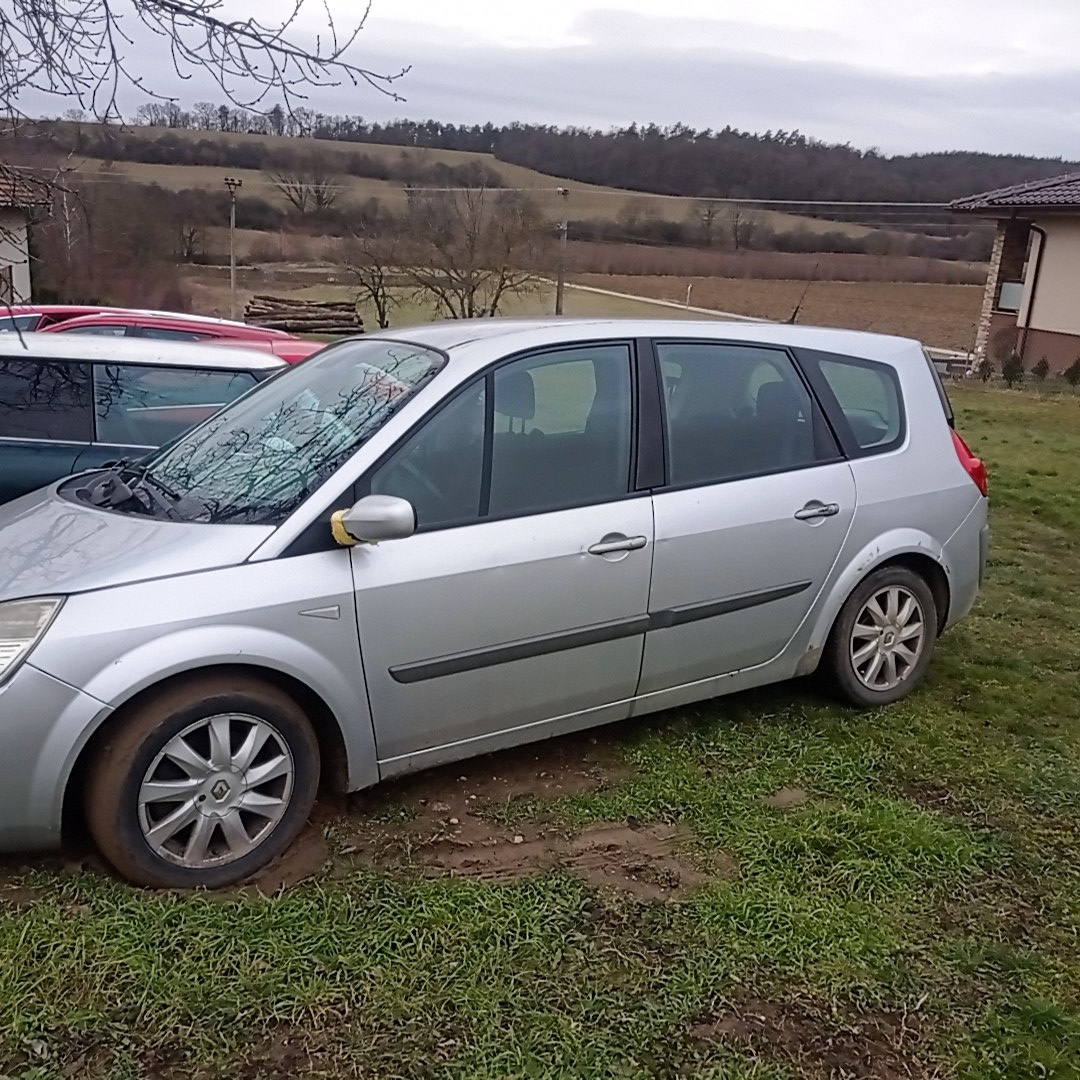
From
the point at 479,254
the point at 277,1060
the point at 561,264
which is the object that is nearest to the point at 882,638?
the point at 277,1060

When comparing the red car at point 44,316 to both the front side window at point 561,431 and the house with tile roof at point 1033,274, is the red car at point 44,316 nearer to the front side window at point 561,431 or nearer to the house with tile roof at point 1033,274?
the front side window at point 561,431

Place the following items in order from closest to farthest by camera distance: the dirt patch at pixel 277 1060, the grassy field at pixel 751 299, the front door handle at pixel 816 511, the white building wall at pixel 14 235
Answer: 1. the dirt patch at pixel 277 1060
2. the front door handle at pixel 816 511
3. the white building wall at pixel 14 235
4. the grassy field at pixel 751 299

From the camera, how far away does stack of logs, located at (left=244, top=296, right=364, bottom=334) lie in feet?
77.9

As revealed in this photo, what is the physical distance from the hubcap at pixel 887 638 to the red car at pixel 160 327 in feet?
25.3

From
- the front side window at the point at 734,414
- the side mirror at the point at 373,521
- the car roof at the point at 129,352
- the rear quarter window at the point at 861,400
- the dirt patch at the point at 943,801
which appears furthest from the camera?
the car roof at the point at 129,352

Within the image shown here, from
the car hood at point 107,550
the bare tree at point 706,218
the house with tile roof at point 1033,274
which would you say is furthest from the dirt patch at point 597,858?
the bare tree at point 706,218

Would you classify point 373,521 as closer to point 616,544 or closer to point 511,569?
point 511,569

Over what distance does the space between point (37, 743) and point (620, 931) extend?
1680 mm

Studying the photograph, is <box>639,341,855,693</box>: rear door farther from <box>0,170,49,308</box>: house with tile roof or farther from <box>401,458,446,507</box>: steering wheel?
<box>0,170,49,308</box>: house with tile roof

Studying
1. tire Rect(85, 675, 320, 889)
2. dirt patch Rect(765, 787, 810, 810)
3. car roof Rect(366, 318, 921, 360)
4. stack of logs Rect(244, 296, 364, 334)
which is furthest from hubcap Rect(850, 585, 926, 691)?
stack of logs Rect(244, 296, 364, 334)

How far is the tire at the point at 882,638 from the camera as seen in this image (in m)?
4.45

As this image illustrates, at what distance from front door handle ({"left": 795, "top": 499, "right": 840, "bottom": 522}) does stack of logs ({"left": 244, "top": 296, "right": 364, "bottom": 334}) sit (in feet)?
67.2

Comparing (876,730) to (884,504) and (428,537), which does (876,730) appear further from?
(428,537)

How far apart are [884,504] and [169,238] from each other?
1999cm
